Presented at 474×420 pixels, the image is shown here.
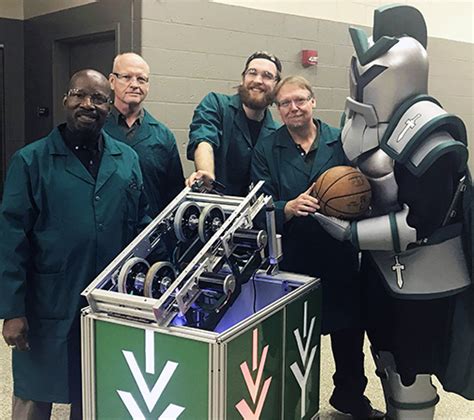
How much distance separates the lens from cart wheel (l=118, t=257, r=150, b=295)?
1712 millimetres

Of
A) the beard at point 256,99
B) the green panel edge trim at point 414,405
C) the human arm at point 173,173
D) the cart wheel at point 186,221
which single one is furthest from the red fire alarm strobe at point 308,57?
the green panel edge trim at point 414,405

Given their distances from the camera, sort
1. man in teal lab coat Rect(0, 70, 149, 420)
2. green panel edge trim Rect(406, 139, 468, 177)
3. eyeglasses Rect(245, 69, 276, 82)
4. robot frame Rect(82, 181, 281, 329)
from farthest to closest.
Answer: eyeglasses Rect(245, 69, 276, 82) < man in teal lab coat Rect(0, 70, 149, 420) < green panel edge trim Rect(406, 139, 468, 177) < robot frame Rect(82, 181, 281, 329)

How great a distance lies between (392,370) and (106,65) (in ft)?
9.69

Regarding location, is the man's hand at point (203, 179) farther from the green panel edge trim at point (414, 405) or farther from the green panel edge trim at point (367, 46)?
the green panel edge trim at point (414, 405)

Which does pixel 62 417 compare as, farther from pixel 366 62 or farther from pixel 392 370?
pixel 366 62

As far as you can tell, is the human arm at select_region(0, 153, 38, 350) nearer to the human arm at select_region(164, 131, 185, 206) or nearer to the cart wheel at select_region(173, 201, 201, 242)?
the cart wheel at select_region(173, 201, 201, 242)

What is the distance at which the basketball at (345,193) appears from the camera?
78.0 inches

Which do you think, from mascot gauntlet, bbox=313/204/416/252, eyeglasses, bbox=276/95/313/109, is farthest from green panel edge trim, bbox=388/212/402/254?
eyeglasses, bbox=276/95/313/109

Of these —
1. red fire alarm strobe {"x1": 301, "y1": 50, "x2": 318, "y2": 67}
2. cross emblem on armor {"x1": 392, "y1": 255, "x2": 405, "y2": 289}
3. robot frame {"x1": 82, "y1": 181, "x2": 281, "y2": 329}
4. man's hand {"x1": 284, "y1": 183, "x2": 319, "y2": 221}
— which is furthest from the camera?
red fire alarm strobe {"x1": 301, "y1": 50, "x2": 318, "y2": 67}

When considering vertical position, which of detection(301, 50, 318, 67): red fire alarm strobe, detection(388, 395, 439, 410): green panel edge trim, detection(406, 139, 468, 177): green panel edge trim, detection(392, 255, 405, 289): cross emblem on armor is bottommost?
detection(388, 395, 439, 410): green panel edge trim

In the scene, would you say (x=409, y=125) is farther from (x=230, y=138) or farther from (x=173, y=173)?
(x=173, y=173)

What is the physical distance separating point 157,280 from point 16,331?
0.50m

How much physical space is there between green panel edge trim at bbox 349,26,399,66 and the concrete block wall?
1.85 metres

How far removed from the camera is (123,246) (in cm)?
206
